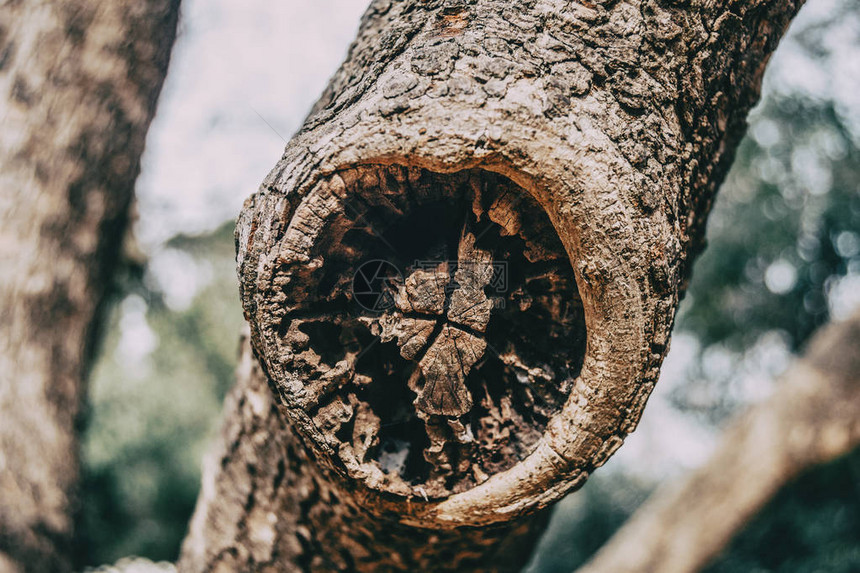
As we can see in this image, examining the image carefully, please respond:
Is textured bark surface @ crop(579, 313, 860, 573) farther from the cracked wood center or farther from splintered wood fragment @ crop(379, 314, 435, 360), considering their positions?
splintered wood fragment @ crop(379, 314, 435, 360)

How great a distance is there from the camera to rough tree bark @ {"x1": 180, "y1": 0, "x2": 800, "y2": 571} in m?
0.84

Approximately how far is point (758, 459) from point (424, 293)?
3.16 meters

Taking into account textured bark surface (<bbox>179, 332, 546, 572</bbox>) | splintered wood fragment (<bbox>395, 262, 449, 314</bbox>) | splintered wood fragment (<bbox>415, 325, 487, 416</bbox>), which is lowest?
textured bark surface (<bbox>179, 332, 546, 572</bbox>)

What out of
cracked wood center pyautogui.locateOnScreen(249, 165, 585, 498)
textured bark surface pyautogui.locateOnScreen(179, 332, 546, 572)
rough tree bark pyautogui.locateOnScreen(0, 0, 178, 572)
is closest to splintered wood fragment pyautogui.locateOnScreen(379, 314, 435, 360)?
cracked wood center pyautogui.locateOnScreen(249, 165, 585, 498)

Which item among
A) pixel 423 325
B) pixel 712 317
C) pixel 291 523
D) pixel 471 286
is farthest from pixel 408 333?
pixel 712 317

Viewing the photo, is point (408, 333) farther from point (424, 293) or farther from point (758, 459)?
point (758, 459)

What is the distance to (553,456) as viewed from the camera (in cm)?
92

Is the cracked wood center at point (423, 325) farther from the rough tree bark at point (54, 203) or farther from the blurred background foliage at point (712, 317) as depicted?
the blurred background foliage at point (712, 317)

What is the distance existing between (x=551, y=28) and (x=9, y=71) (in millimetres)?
1839

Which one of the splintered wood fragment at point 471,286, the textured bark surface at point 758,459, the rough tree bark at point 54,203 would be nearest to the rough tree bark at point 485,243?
the splintered wood fragment at point 471,286

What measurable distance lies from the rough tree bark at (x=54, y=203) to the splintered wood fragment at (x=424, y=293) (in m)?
1.63

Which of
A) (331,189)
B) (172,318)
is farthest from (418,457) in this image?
(172,318)

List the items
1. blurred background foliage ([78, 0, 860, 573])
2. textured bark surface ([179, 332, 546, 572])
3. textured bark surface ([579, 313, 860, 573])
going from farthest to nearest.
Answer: blurred background foliage ([78, 0, 860, 573]) → textured bark surface ([579, 313, 860, 573]) → textured bark surface ([179, 332, 546, 572])

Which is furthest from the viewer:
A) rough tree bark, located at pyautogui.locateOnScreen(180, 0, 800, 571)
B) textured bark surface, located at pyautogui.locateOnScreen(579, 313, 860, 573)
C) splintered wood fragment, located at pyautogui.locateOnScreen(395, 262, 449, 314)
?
textured bark surface, located at pyautogui.locateOnScreen(579, 313, 860, 573)
